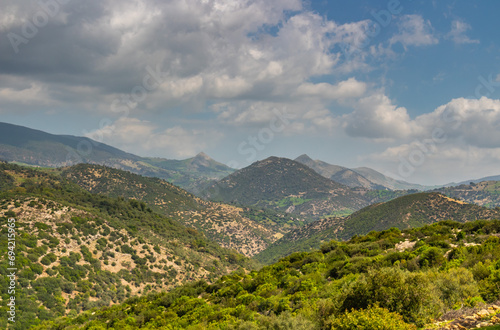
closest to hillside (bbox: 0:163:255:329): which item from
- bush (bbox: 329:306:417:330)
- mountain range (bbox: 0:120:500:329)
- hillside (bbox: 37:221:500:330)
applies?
mountain range (bbox: 0:120:500:329)

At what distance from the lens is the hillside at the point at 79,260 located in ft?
177

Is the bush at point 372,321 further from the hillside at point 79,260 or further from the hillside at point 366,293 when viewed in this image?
the hillside at point 79,260

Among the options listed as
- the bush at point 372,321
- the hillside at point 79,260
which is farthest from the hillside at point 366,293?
the hillside at point 79,260

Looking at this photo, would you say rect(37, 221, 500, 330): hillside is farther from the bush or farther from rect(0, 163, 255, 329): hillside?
rect(0, 163, 255, 329): hillside

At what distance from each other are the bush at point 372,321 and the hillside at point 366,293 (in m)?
0.04

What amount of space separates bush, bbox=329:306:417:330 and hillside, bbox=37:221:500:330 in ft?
0.14

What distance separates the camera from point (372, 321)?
12.3 m

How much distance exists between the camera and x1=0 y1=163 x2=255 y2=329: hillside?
53.8 m

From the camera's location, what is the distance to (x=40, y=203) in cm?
7925

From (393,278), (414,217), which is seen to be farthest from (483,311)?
(414,217)

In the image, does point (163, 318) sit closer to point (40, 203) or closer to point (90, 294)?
point (90, 294)

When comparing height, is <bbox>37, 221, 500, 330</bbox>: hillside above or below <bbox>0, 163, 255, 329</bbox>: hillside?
above

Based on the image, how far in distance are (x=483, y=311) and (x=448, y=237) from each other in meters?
27.5

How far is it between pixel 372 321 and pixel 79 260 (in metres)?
74.2
